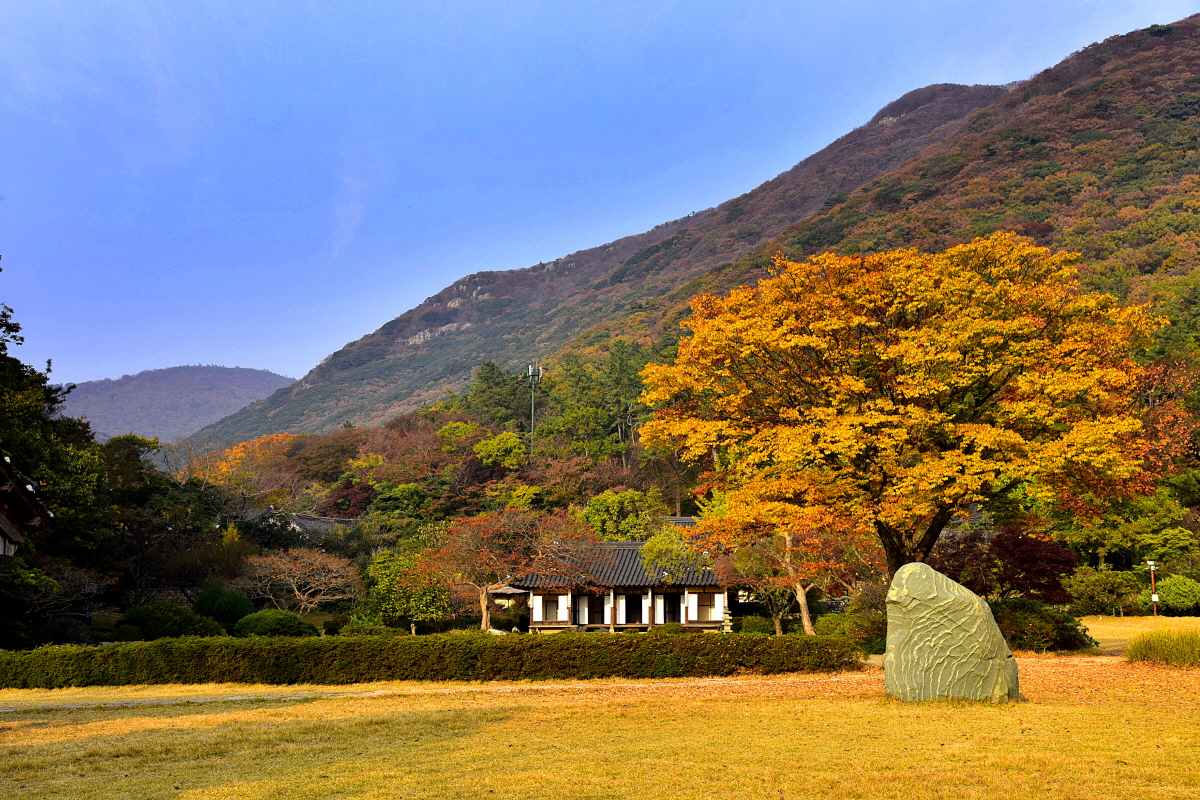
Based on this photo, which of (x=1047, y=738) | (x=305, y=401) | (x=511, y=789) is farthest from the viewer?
(x=305, y=401)

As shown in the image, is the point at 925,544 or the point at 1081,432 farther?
the point at 925,544

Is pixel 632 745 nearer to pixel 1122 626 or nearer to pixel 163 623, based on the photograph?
pixel 163 623

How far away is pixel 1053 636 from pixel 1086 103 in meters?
93.8

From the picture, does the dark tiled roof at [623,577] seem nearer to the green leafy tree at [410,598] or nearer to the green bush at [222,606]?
the green leafy tree at [410,598]

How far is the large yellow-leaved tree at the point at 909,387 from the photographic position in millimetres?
15750

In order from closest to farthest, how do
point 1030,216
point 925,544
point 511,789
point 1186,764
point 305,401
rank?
point 511,789 → point 1186,764 → point 925,544 → point 1030,216 → point 305,401

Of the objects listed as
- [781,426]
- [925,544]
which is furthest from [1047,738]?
[925,544]

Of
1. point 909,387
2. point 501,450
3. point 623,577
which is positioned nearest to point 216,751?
point 909,387

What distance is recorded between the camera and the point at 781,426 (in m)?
17.4

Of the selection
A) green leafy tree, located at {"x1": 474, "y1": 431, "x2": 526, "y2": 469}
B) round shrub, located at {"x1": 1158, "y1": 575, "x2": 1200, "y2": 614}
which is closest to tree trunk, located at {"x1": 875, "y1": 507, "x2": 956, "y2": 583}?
round shrub, located at {"x1": 1158, "y1": 575, "x2": 1200, "y2": 614}

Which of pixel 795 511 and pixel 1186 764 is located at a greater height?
pixel 795 511

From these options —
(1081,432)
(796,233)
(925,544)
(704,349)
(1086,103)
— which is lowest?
(925,544)

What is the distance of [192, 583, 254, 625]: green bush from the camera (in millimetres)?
28891

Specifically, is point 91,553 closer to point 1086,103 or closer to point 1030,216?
point 1030,216
